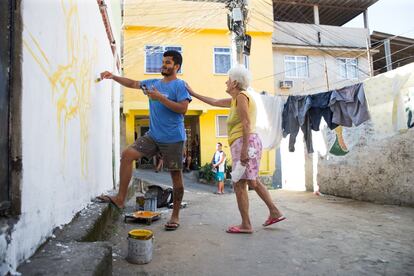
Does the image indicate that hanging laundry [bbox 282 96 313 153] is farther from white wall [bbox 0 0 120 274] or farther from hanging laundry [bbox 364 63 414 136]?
white wall [bbox 0 0 120 274]

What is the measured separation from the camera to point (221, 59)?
575 inches

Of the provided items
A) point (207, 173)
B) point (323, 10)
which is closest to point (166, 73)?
point (207, 173)

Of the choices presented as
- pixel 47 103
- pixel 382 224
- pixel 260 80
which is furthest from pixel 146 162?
pixel 47 103

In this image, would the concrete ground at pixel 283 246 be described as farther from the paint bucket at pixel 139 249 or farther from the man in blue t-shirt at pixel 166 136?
the man in blue t-shirt at pixel 166 136

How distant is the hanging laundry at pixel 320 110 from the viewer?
6016 millimetres

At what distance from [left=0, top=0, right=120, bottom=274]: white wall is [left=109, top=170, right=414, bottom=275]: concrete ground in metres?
0.68

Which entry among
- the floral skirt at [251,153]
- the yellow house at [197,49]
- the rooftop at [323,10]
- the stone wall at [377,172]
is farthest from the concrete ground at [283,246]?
the rooftop at [323,10]

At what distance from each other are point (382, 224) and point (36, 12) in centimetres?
405

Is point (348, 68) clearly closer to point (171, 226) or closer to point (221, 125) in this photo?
point (221, 125)

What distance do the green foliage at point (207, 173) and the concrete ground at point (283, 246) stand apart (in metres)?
9.18

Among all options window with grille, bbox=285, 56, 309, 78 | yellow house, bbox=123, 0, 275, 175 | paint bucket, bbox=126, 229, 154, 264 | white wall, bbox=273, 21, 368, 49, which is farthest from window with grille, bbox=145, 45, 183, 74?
paint bucket, bbox=126, 229, 154, 264

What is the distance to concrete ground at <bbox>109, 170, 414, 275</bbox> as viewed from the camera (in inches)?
89.2

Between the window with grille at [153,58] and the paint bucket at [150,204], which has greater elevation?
the window with grille at [153,58]

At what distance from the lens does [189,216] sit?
419cm
